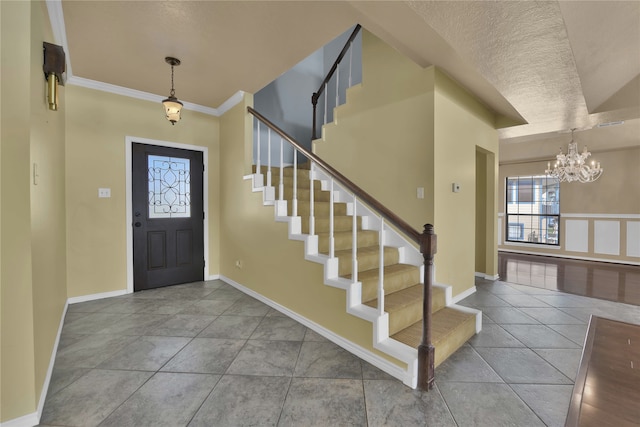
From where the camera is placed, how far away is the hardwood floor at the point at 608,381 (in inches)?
61.4

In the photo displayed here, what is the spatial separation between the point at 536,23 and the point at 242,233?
3.50 m

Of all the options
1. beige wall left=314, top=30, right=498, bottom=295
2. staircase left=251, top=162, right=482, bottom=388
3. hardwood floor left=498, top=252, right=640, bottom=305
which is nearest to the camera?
staircase left=251, top=162, right=482, bottom=388

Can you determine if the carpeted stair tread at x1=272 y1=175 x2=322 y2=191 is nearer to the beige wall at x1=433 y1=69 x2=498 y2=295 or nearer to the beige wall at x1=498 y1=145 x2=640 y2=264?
the beige wall at x1=433 y1=69 x2=498 y2=295

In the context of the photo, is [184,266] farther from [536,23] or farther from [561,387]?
[536,23]

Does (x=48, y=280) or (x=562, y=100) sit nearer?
(x=48, y=280)

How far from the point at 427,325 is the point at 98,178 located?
13.1 ft

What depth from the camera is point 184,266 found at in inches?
159

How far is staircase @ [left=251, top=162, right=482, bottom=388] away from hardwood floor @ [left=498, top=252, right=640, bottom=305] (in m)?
2.71

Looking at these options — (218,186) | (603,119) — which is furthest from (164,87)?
(603,119)

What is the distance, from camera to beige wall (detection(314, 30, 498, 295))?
301 cm

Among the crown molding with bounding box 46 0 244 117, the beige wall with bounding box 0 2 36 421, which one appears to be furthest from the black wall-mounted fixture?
the crown molding with bounding box 46 0 244 117

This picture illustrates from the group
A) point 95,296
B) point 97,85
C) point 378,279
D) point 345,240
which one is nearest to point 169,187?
point 97,85

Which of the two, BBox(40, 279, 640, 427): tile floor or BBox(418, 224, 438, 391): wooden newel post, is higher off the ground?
BBox(418, 224, 438, 391): wooden newel post

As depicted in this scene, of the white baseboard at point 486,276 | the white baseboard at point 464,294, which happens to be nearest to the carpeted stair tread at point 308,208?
the white baseboard at point 464,294
